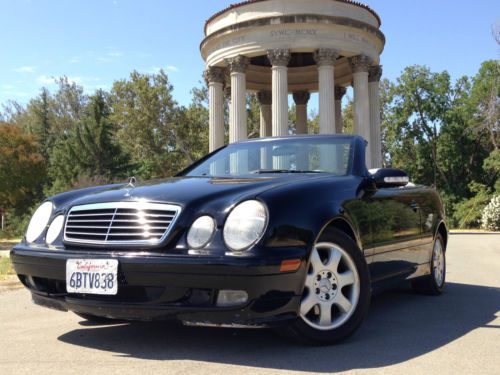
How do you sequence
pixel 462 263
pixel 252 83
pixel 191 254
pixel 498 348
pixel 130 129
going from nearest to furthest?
pixel 191 254 → pixel 498 348 → pixel 462 263 → pixel 252 83 → pixel 130 129

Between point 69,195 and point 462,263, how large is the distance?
7.58 m

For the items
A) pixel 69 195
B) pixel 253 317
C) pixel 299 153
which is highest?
pixel 299 153

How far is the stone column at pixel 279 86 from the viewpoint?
27.3 metres

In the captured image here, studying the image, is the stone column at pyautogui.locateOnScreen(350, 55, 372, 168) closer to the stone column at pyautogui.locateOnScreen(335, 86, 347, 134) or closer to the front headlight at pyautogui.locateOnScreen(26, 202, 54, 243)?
the stone column at pyautogui.locateOnScreen(335, 86, 347, 134)

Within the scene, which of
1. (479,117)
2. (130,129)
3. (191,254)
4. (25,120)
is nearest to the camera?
(191,254)

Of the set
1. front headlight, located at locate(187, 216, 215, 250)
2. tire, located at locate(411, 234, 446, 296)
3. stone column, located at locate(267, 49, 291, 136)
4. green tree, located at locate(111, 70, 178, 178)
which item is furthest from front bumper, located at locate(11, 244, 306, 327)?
green tree, located at locate(111, 70, 178, 178)

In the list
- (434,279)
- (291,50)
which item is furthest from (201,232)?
(291,50)

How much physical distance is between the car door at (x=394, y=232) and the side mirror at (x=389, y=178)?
0.30 feet

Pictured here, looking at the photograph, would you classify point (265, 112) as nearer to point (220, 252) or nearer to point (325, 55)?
point (325, 55)

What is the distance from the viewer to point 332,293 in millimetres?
3586

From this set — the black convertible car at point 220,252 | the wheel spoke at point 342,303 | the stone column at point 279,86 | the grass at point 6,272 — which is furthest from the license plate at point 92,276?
the stone column at point 279,86

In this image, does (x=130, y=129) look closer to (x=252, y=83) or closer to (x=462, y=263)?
(x=252, y=83)

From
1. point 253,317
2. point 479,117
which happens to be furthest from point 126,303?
point 479,117

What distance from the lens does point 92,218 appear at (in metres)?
3.57
